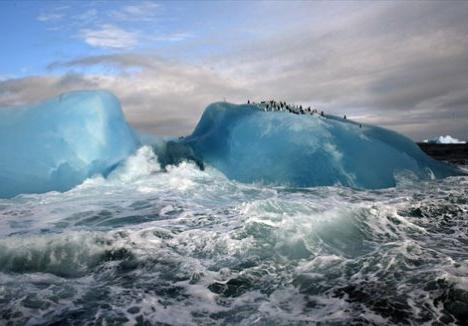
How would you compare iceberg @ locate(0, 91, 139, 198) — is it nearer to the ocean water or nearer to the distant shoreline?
the ocean water

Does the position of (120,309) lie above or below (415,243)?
below

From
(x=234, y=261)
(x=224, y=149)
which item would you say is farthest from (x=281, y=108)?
(x=234, y=261)

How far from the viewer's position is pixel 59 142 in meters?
12.5

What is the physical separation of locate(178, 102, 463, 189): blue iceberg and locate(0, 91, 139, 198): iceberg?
3278 mm

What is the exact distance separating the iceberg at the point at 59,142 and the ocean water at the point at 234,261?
1713mm

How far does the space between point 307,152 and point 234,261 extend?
8.12 metres

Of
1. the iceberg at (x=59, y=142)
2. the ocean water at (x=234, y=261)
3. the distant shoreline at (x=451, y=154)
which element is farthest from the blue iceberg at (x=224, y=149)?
the distant shoreline at (x=451, y=154)

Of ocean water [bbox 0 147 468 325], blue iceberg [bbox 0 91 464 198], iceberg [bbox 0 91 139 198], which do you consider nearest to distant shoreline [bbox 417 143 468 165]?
blue iceberg [bbox 0 91 464 198]

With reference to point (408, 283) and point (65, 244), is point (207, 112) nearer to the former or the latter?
point (65, 244)

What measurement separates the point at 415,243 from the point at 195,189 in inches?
272

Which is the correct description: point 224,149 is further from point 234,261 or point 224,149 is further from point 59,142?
point 234,261

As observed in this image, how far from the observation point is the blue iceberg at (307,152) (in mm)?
13227

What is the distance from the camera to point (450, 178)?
14.7m

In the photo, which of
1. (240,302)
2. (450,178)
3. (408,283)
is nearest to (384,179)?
(450,178)
